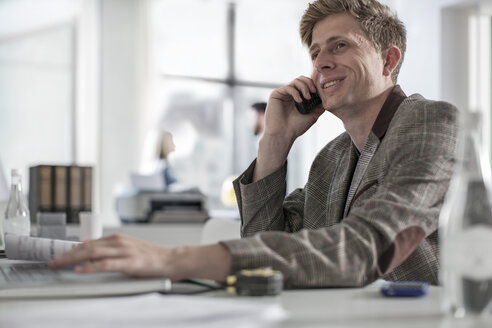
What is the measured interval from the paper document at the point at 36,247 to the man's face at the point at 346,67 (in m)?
0.82

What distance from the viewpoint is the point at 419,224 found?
993 millimetres

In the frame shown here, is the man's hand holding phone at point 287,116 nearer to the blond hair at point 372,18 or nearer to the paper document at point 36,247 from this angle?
the blond hair at point 372,18

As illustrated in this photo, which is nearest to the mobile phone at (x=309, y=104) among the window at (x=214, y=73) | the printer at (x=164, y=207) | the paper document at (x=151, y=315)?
the paper document at (x=151, y=315)

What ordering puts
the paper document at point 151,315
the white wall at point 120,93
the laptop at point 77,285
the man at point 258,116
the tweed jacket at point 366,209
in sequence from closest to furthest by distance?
the paper document at point 151,315
the laptop at point 77,285
the tweed jacket at point 366,209
the man at point 258,116
the white wall at point 120,93

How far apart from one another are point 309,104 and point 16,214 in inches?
37.6

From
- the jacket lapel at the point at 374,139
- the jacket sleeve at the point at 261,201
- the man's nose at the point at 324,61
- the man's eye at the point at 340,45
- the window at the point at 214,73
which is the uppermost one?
the window at the point at 214,73

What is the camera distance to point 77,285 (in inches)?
31.6

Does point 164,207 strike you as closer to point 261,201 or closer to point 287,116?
point 287,116

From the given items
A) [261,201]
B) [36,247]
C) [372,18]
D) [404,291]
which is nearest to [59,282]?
[36,247]

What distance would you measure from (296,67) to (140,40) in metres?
2.09

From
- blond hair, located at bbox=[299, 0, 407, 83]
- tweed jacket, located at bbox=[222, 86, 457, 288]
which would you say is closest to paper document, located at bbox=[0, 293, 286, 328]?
tweed jacket, located at bbox=[222, 86, 457, 288]

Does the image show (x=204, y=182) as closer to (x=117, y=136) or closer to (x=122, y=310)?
(x=117, y=136)

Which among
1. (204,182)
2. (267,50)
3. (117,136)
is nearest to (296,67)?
(267,50)

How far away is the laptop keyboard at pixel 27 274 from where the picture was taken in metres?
0.87
